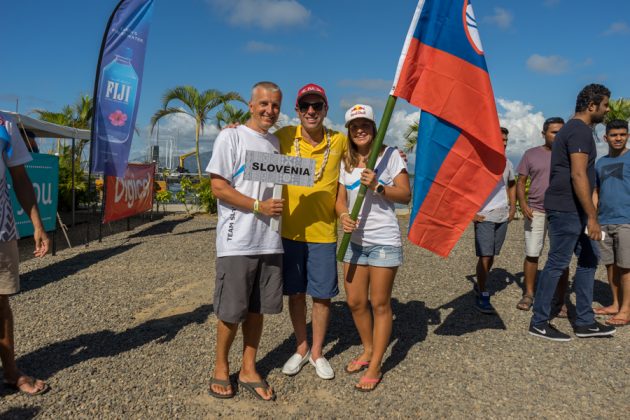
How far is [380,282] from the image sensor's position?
3.25 meters

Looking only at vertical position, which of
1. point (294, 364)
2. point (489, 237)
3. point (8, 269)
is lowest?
point (294, 364)

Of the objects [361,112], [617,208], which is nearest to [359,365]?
[361,112]

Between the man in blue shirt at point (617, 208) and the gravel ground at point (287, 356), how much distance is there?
0.50 m

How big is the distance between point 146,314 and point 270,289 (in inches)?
90.4

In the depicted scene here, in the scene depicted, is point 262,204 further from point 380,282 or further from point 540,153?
point 540,153

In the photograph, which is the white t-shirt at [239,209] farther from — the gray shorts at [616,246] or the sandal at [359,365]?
the gray shorts at [616,246]

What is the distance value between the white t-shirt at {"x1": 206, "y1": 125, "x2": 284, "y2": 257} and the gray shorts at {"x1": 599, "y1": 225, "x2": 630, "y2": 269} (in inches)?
153

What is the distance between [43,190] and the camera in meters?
8.08

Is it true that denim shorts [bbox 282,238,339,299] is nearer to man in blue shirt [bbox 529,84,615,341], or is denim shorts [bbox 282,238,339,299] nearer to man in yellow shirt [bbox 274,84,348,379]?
man in yellow shirt [bbox 274,84,348,379]

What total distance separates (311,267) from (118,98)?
22.4 feet

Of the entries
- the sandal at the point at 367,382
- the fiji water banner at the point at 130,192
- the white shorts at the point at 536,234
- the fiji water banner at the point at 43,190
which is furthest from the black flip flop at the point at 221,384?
the fiji water banner at the point at 130,192

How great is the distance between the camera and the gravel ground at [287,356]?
2969mm

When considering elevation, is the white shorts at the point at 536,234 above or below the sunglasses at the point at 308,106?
below

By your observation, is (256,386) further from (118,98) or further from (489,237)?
(118,98)
